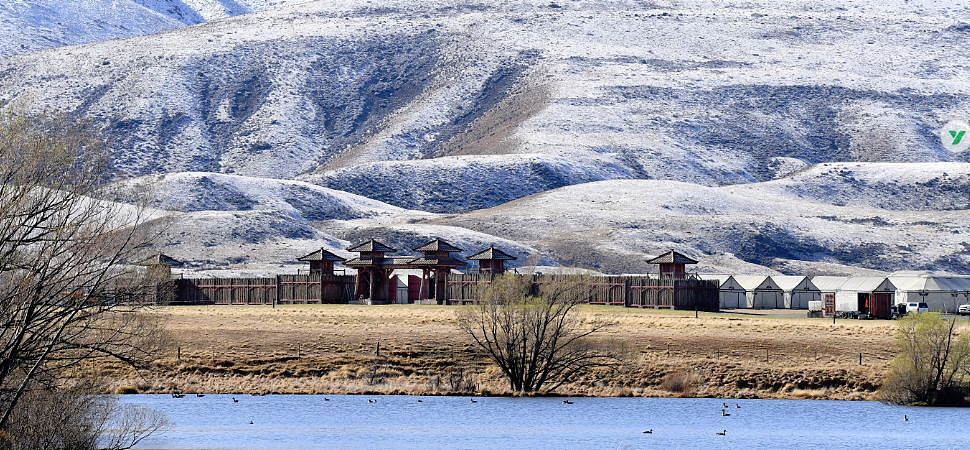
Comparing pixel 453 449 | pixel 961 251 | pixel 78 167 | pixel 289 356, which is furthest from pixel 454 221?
pixel 78 167

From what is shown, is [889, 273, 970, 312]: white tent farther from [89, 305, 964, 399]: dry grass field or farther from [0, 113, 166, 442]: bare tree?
A: [0, 113, 166, 442]: bare tree

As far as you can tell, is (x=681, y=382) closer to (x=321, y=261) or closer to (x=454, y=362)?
(x=454, y=362)

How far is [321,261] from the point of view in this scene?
339 feet

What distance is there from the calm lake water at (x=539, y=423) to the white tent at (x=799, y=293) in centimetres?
5672

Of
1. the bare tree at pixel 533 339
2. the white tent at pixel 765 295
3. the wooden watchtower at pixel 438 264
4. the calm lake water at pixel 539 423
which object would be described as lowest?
the calm lake water at pixel 539 423

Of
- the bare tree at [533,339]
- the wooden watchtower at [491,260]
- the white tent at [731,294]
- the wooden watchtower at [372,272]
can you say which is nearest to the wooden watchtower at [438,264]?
the wooden watchtower at [491,260]

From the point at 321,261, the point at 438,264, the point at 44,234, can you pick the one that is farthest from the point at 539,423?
the point at 321,261

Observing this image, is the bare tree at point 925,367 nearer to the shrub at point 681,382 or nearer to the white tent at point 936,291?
the shrub at point 681,382

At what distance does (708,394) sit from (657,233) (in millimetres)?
109994

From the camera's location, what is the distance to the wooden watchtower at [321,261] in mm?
102688

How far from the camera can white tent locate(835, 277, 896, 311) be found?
339ft

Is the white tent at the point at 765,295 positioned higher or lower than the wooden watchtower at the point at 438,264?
lower

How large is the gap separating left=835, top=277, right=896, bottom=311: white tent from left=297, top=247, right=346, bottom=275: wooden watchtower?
32878 mm

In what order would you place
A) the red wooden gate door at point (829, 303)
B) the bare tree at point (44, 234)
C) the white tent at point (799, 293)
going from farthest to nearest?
the white tent at point (799, 293)
the red wooden gate door at point (829, 303)
the bare tree at point (44, 234)
